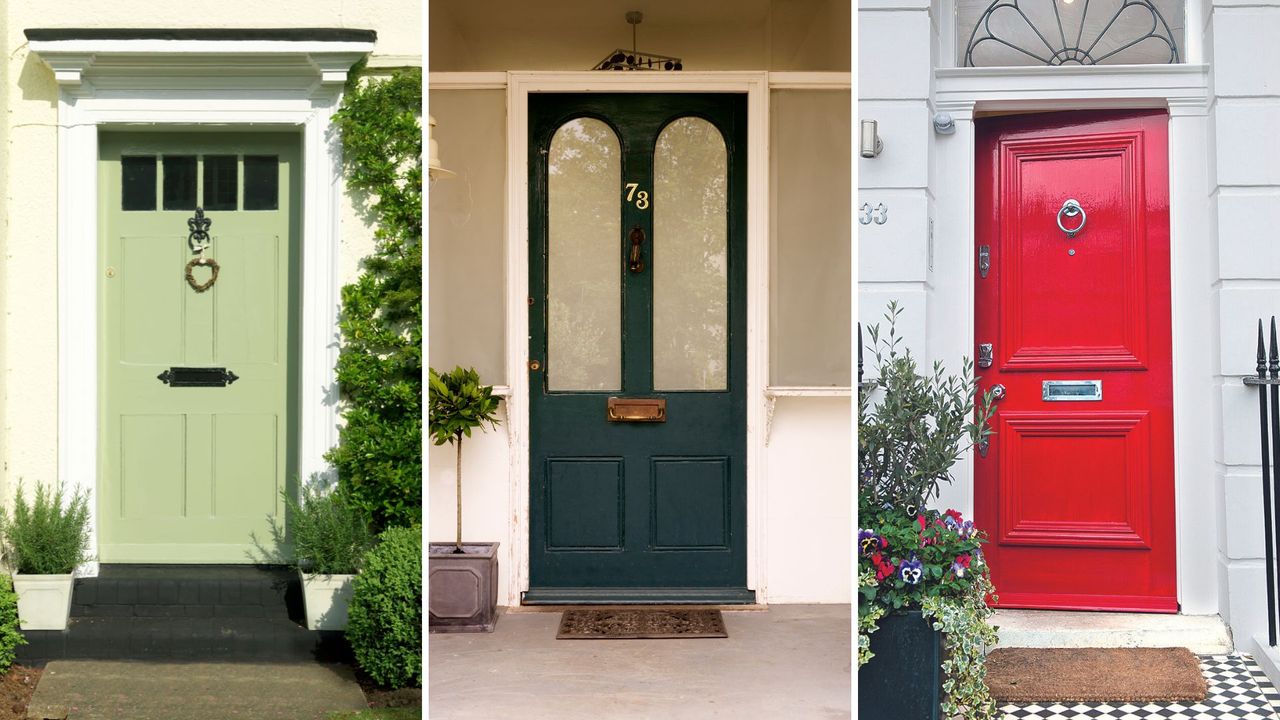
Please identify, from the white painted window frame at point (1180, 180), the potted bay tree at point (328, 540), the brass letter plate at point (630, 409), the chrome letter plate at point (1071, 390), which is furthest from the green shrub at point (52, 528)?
the chrome letter plate at point (1071, 390)

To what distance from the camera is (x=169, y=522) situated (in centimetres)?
320

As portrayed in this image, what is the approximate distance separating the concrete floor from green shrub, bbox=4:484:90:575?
1.06m

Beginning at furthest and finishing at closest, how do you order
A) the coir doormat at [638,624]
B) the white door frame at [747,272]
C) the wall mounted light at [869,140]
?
the white door frame at [747,272] < the coir doormat at [638,624] < the wall mounted light at [869,140]

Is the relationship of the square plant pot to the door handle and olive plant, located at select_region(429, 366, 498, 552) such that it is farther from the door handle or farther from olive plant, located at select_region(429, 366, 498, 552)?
the door handle

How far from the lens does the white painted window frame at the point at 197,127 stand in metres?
3.19

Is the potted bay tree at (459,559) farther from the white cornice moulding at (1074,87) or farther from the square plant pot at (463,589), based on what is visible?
the white cornice moulding at (1074,87)

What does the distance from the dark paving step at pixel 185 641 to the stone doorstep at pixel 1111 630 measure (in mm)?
1946

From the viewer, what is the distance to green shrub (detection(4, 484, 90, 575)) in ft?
10.4

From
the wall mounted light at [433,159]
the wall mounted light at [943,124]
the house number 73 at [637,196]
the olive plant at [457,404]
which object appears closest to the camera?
the wall mounted light at [943,124]

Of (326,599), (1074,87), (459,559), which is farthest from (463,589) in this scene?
(1074,87)

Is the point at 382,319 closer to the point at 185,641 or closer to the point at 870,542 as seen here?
the point at 185,641

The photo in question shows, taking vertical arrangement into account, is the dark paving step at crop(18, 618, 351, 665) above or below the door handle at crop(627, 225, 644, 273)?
below

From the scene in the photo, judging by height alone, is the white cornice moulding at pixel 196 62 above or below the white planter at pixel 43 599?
above

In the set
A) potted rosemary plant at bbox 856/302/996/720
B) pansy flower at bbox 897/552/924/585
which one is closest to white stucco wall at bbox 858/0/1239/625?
potted rosemary plant at bbox 856/302/996/720
